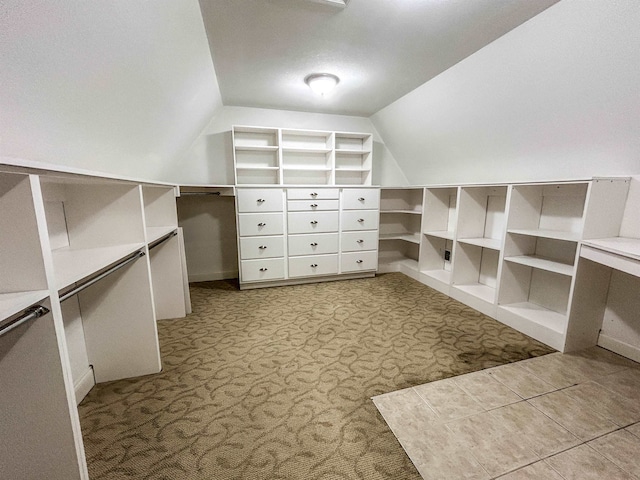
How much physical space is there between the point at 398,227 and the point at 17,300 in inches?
155

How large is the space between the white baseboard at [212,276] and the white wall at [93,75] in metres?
1.80

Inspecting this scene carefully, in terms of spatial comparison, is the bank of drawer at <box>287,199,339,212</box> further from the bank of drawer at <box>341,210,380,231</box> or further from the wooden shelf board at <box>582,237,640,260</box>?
the wooden shelf board at <box>582,237,640,260</box>

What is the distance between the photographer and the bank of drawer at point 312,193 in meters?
3.11

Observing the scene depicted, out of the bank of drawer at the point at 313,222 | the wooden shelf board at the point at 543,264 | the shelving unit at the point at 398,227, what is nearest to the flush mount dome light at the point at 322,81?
the bank of drawer at the point at 313,222

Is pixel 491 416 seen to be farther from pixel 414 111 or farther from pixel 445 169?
pixel 414 111

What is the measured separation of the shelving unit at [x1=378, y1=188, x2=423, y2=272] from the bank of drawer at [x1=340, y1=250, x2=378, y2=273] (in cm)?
45

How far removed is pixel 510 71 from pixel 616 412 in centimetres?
216

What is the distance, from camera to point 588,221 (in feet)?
5.67

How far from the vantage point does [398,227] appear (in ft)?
13.3

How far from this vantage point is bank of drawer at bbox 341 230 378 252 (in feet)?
11.1

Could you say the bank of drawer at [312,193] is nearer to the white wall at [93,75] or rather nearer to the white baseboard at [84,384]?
the white wall at [93,75]

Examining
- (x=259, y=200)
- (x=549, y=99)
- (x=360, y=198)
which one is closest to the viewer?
(x=549, y=99)

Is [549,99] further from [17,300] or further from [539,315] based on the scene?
[17,300]

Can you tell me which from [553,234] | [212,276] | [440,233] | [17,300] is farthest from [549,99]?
[212,276]
